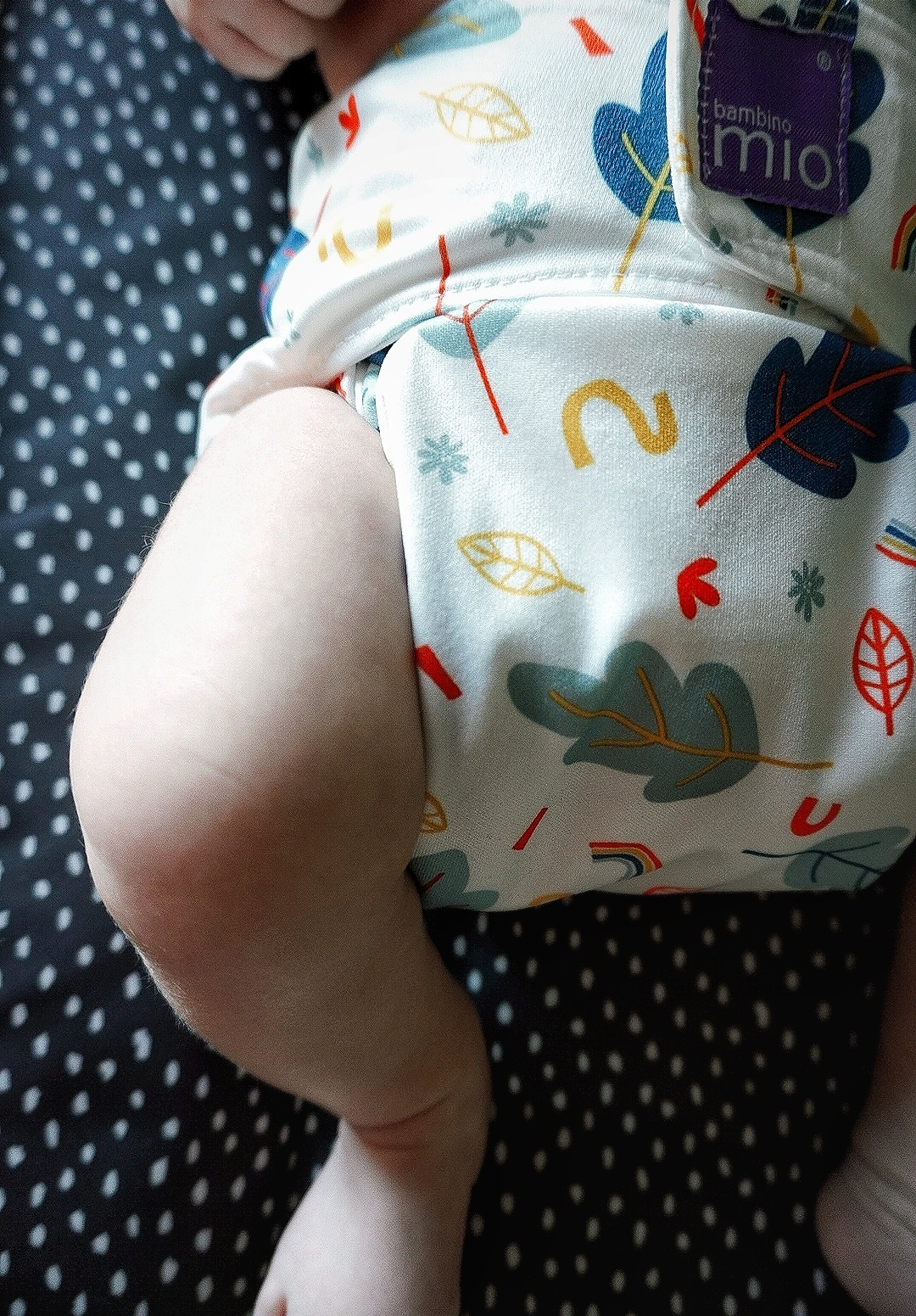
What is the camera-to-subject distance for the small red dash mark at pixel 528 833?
22.0 inches

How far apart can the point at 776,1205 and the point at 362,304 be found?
0.60m

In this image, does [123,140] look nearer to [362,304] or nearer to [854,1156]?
[362,304]

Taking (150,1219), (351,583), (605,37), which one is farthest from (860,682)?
(150,1219)

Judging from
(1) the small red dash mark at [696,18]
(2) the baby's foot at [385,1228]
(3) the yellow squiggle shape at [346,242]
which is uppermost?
(1) the small red dash mark at [696,18]

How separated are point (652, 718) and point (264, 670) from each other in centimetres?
19

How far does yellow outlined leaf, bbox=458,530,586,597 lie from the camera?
20.6 inches

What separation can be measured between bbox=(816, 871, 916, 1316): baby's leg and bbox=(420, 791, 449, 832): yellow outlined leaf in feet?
1.10

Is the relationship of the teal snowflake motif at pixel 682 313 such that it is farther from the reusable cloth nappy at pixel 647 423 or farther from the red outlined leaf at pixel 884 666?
the red outlined leaf at pixel 884 666

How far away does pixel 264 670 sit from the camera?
0.46m

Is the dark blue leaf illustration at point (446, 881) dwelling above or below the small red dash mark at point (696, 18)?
below

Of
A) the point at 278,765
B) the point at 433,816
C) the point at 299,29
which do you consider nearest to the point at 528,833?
the point at 433,816

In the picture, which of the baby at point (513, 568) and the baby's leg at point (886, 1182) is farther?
the baby's leg at point (886, 1182)

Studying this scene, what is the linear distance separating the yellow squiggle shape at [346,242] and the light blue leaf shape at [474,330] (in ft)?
0.21

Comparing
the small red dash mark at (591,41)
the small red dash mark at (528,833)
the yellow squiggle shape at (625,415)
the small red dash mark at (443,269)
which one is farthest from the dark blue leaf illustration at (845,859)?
the small red dash mark at (591,41)
